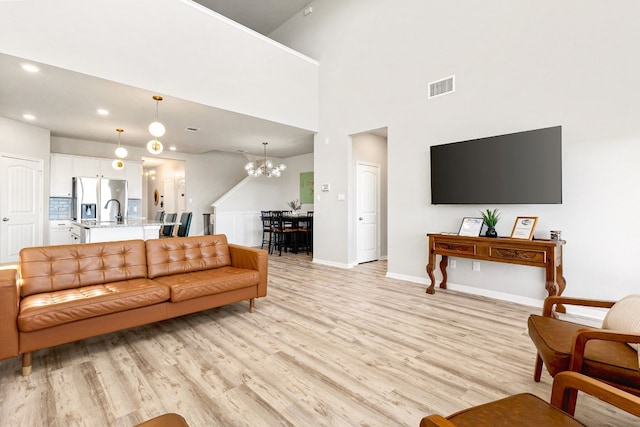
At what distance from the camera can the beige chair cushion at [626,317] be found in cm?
152

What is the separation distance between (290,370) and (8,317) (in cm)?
191

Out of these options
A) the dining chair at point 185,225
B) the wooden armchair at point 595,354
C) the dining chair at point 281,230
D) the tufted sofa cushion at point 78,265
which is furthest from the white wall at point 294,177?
the wooden armchair at point 595,354

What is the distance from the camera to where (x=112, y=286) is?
8.75ft

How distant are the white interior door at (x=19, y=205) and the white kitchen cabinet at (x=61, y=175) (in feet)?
1.83

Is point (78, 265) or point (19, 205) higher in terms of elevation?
point (19, 205)

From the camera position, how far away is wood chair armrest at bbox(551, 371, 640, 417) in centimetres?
98

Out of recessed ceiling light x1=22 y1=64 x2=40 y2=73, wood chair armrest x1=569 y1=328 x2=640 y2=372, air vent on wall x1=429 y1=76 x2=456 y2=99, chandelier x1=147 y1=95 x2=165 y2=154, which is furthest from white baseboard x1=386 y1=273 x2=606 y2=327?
recessed ceiling light x1=22 y1=64 x2=40 y2=73

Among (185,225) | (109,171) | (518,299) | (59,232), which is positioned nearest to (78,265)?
(185,225)

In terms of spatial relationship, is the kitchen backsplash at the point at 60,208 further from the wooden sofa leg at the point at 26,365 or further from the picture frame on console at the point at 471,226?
the picture frame on console at the point at 471,226

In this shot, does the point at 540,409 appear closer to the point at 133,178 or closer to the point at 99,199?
Result: the point at 99,199

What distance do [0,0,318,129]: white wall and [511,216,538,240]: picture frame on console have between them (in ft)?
13.3

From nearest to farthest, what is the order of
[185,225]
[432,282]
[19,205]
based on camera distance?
[432,282] → [19,205] → [185,225]

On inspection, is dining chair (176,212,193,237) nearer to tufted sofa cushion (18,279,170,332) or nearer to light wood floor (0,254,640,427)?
light wood floor (0,254,640,427)

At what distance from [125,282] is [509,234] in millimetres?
4325
